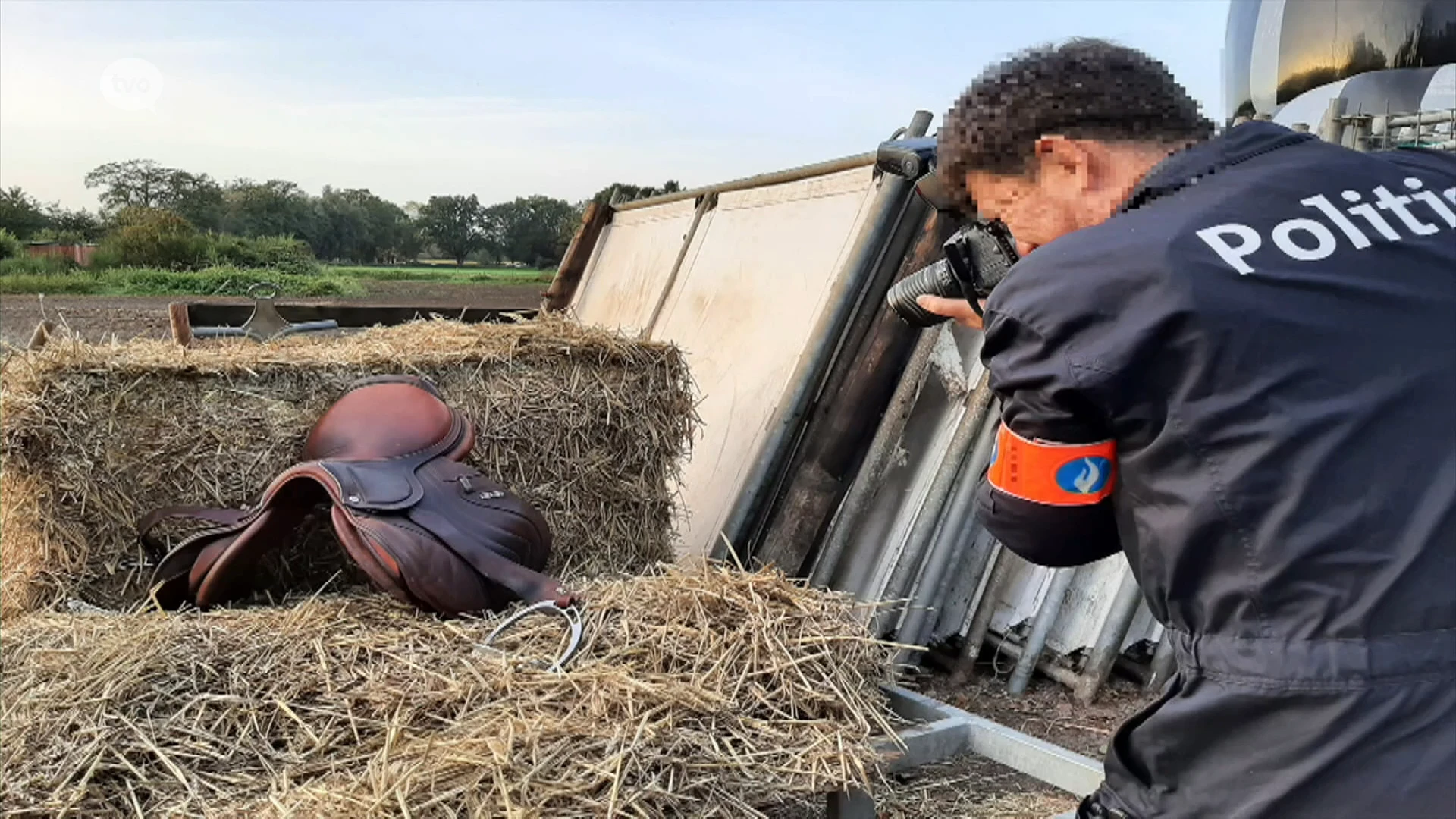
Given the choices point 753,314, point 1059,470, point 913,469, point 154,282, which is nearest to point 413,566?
point 1059,470

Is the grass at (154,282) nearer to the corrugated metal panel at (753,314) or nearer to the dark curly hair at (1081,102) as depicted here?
the corrugated metal panel at (753,314)

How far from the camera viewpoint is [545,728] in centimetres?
145

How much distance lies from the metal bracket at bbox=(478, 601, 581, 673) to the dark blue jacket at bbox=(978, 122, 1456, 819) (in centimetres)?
97

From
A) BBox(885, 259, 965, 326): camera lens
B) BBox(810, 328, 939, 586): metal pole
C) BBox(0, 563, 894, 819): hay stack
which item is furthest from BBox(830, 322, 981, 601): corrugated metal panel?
BBox(885, 259, 965, 326): camera lens

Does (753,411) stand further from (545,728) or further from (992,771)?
(545,728)

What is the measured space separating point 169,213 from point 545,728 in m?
13.6

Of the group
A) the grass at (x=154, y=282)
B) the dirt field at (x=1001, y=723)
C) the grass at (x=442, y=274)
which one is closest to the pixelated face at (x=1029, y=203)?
the dirt field at (x=1001, y=723)

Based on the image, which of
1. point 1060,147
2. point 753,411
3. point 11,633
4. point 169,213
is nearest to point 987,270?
point 1060,147

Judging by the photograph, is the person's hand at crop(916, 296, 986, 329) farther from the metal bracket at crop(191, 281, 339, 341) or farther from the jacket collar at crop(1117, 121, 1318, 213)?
the metal bracket at crop(191, 281, 339, 341)

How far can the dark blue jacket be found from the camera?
92 centimetres

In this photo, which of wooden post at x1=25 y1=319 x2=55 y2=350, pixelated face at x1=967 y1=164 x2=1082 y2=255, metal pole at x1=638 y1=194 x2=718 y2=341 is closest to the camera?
pixelated face at x1=967 y1=164 x2=1082 y2=255

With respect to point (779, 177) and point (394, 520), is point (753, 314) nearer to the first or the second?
point (779, 177)

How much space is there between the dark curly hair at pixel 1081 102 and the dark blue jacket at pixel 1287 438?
4.6 inches

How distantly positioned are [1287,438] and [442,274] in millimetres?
15297
